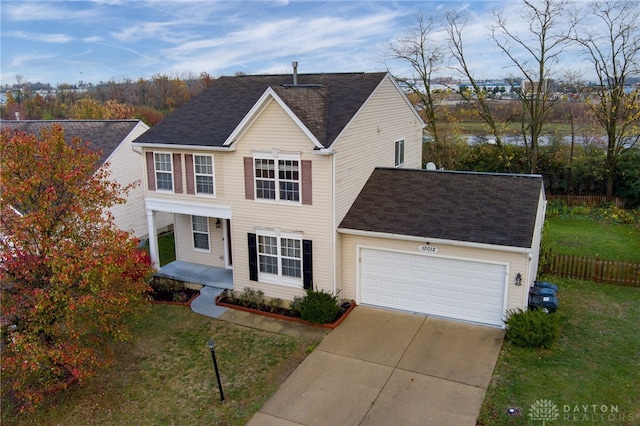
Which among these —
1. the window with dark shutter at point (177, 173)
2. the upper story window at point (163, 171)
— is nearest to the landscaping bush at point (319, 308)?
the window with dark shutter at point (177, 173)

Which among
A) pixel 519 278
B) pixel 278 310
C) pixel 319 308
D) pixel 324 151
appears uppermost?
pixel 324 151

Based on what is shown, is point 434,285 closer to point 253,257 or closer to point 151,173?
point 253,257

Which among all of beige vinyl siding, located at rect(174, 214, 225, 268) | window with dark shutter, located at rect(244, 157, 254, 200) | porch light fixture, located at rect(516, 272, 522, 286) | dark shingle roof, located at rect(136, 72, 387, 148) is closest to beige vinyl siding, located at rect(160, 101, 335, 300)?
window with dark shutter, located at rect(244, 157, 254, 200)

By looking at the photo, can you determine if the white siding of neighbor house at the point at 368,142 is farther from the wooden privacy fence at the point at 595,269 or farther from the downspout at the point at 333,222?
the wooden privacy fence at the point at 595,269

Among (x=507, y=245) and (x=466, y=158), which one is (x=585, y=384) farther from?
(x=466, y=158)

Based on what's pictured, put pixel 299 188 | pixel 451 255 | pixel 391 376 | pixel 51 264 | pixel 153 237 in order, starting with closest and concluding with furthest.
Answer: pixel 51 264 → pixel 391 376 → pixel 451 255 → pixel 299 188 → pixel 153 237

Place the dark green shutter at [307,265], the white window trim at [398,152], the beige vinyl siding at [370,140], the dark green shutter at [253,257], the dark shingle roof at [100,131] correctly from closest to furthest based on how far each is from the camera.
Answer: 1. the beige vinyl siding at [370,140]
2. the dark green shutter at [307,265]
3. the dark green shutter at [253,257]
4. the white window trim at [398,152]
5. the dark shingle roof at [100,131]

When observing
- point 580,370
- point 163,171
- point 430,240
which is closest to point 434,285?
point 430,240

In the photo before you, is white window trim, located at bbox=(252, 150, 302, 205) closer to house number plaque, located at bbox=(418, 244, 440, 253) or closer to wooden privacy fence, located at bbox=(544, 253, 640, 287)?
house number plaque, located at bbox=(418, 244, 440, 253)
